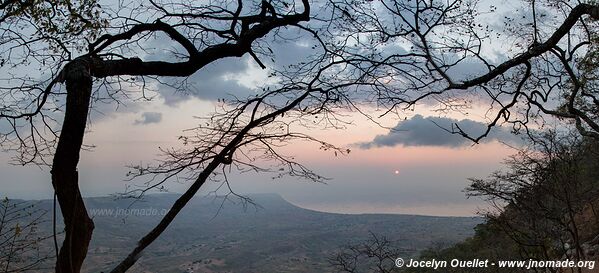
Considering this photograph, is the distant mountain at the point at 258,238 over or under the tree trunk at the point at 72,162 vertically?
under

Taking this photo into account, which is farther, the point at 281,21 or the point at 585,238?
the point at 585,238

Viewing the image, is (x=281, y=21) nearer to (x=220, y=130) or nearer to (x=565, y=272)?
(x=220, y=130)

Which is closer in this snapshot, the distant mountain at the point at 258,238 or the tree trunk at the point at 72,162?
the tree trunk at the point at 72,162

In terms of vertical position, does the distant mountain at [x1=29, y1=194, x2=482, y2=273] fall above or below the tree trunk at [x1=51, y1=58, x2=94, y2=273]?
below

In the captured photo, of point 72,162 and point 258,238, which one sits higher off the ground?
point 72,162

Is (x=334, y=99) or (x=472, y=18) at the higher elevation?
(x=472, y=18)

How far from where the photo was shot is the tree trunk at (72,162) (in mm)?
2162

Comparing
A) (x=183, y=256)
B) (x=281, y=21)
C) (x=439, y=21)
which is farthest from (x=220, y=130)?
(x=183, y=256)

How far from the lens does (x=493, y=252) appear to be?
17.1 metres

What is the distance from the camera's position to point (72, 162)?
2.19m

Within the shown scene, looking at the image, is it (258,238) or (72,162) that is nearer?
(72,162)

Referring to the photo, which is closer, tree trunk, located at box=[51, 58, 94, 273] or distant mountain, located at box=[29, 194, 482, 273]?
tree trunk, located at box=[51, 58, 94, 273]

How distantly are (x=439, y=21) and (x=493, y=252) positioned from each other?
1355 centimetres

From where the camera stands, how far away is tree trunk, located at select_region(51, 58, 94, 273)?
2.16 metres
